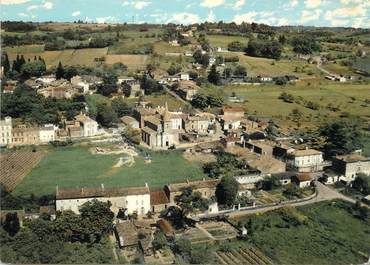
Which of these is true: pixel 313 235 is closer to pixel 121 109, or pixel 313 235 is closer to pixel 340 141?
pixel 340 141

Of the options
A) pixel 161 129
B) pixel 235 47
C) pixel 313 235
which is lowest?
pixel 313 235

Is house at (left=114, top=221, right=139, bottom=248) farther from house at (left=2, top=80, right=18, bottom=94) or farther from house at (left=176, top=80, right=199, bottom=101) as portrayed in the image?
house at (left=176, top=80, right=199, bottom=101)

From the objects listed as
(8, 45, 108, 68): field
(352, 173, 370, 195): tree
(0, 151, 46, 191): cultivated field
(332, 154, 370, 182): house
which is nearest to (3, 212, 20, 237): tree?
(0, 151, 46, 191): cultivated field

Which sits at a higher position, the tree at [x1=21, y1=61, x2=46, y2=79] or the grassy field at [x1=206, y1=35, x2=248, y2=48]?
the grassy field at [x1=206, y1=35, x2=248, y2=48]

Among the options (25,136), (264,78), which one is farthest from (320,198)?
(264,78)

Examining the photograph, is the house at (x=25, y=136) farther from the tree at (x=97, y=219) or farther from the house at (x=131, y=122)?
the tree at (x=97, y=219)

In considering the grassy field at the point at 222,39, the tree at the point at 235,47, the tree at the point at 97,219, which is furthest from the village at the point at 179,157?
the grassy field at the point at 222,39
